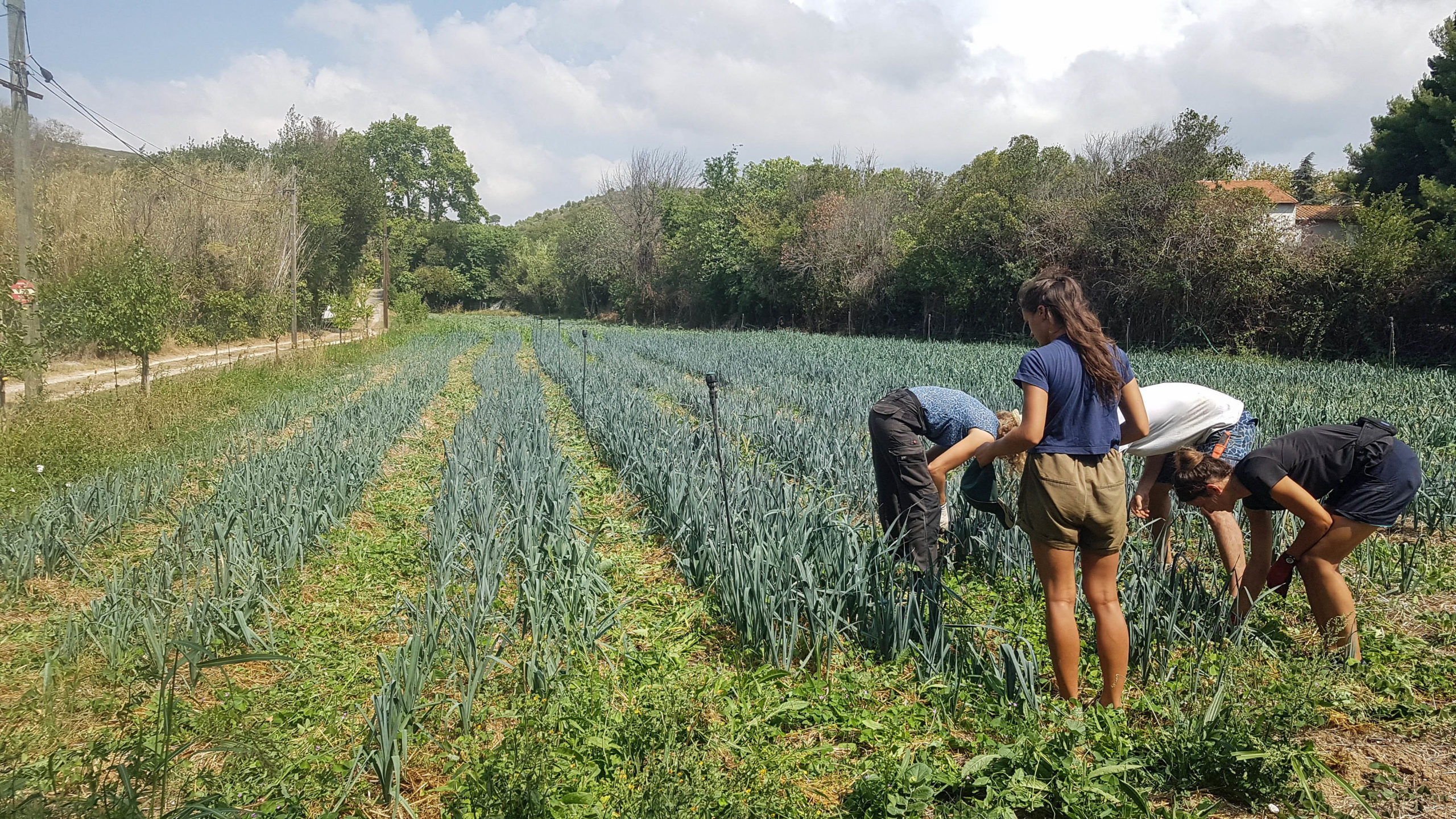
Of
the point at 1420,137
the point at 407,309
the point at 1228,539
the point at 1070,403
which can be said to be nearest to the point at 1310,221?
the point at 1420,137

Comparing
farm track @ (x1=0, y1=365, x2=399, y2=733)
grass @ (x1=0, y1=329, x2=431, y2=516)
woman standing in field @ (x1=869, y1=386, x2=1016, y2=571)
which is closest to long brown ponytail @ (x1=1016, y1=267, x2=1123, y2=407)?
woman standing in field @ (x1=869, y1=386, x2=1016, y2=571)

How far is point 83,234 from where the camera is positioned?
15.7 meters

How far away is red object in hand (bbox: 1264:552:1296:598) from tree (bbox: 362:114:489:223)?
65.9 m

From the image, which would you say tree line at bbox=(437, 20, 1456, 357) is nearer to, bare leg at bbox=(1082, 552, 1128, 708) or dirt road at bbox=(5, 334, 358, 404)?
bare leg at bbox=(1082, 552, 1128, 708)

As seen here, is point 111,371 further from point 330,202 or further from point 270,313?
point 330,202

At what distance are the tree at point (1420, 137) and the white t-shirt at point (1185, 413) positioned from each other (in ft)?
56.8

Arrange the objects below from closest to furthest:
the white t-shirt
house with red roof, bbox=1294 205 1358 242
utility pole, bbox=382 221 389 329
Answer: the white t-shirt
house with red roof, bbox=1294 205 1358 242
utility pole, bbox=382 221 389 329

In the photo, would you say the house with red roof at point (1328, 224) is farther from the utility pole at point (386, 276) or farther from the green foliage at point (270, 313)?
the utility pole at point (386, 276)

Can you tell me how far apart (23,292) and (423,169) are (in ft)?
205

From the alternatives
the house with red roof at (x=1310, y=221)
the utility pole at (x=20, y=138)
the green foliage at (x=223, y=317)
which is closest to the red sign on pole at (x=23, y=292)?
the utility pole at (x=20, y=138)

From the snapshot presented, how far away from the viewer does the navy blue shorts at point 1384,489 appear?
260 centimetres

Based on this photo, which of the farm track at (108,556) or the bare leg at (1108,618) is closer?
the bare leg at (1108,618)

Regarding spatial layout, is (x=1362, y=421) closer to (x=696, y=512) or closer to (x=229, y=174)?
(x=696, y=512)

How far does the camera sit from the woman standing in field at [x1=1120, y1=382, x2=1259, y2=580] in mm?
3074
